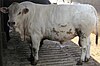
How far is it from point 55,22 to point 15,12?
0.63 meters

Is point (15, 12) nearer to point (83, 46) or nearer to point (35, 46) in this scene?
point (35, 46)

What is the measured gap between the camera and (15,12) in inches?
134

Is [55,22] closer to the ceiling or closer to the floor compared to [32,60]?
closer to the ceiling

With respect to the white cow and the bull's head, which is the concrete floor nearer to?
the white cow

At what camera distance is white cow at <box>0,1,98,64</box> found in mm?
3607

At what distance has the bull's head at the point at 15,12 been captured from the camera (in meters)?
3.39

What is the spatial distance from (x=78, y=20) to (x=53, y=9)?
1.40ft

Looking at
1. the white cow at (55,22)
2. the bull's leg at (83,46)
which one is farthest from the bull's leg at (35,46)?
the bull's leg at (83,46)

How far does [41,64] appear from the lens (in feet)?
12.3

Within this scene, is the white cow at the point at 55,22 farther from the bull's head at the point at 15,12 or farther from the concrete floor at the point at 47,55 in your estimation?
the concrete floor at the point at 47,55

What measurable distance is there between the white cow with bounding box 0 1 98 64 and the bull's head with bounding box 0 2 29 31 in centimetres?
4

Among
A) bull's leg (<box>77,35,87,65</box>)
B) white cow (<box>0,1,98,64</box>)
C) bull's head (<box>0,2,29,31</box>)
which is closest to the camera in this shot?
bull's head (<box>0,2,29,31</box>)

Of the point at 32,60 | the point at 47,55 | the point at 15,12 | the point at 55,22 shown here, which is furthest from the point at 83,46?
the point at 15,12

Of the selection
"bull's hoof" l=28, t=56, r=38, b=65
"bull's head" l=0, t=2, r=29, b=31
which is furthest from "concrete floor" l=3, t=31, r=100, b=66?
"bull's head" l=0, t=2, r=29, b=31
